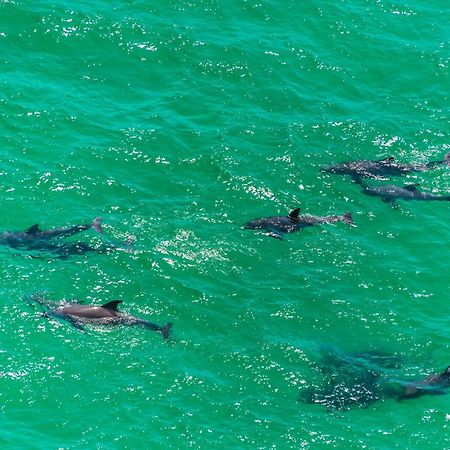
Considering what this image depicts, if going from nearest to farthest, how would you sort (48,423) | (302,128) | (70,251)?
(48,423), (70,251), (302,128)

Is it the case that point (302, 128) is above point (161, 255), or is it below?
above

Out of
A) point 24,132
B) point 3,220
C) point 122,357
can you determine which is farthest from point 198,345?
point 24,132

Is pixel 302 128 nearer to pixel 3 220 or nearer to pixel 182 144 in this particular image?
pixel 182 144

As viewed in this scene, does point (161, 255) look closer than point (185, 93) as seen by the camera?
Yes

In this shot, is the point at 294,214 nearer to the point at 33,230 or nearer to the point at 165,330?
the point at 165,330

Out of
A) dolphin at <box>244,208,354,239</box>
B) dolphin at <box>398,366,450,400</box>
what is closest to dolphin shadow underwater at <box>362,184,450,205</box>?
dolphin at <box>244,208,354,239</box>

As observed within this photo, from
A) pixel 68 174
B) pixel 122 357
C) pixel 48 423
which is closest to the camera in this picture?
pixel 48 423

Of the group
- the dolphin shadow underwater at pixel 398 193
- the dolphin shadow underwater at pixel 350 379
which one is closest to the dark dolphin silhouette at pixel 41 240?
the dolphin shadow underwater at pixel 350 379
